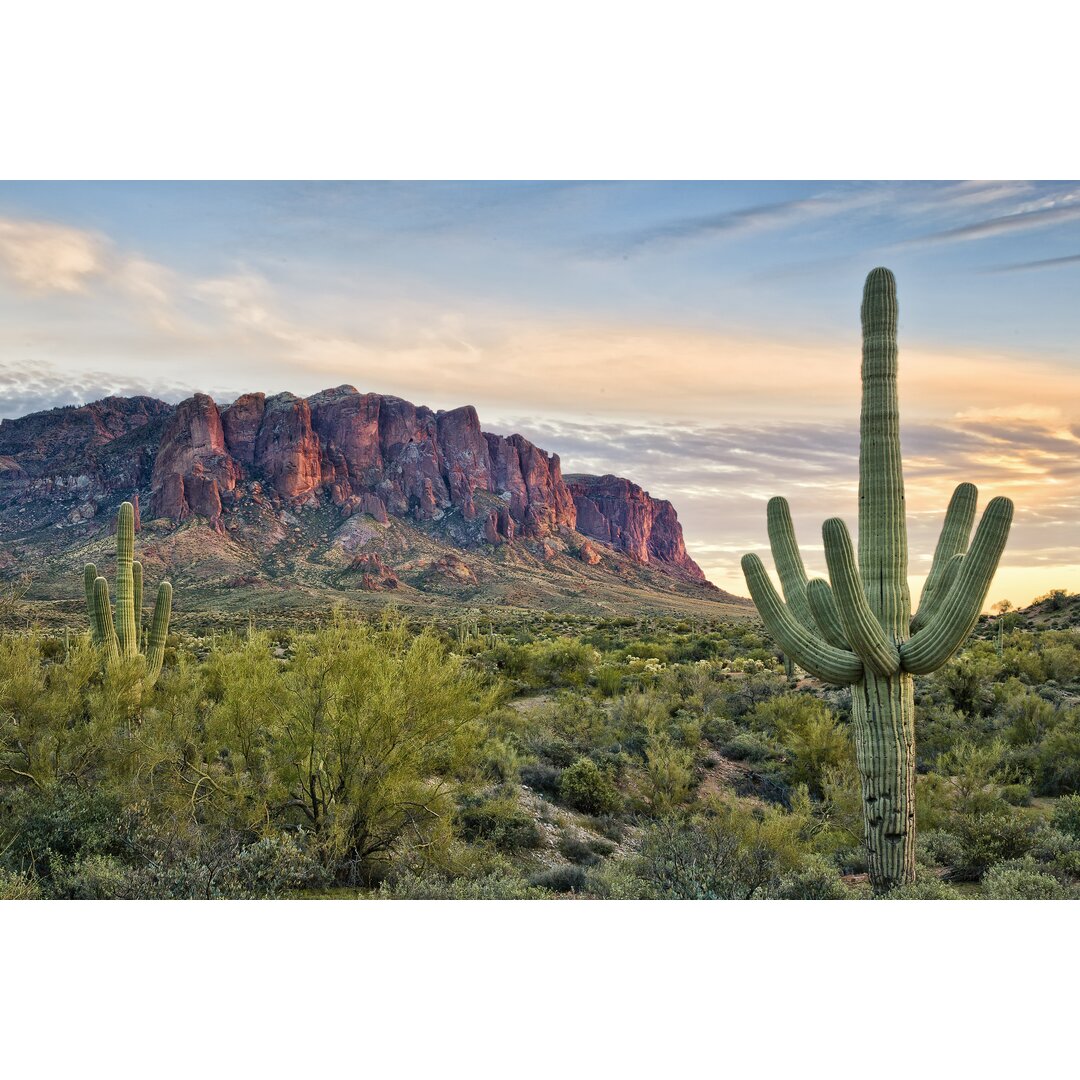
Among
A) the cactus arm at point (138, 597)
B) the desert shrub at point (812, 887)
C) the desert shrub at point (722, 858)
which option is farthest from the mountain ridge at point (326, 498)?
the desert shrub at point (812, 887)

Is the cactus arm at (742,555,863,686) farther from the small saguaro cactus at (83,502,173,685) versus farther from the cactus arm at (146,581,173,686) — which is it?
the cactus arm at (146,581,173,686)

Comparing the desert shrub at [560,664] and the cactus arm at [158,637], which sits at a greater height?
the cactus arm at [158,637]

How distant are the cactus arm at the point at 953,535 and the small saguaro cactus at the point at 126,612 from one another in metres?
12.3

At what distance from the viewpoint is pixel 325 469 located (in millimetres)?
93312

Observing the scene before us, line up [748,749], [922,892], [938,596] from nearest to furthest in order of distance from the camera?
[922,892]
[938,596]
[748,749]

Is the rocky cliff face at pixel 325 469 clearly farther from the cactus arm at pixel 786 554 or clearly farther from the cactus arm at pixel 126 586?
the cactus arm at pixel 786 554

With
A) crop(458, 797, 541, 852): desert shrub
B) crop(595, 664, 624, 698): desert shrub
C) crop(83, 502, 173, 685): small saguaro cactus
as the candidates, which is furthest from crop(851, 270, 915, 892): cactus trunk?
crop(595, 664, 624, 698): desert shrub

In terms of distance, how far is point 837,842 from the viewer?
36.7ft

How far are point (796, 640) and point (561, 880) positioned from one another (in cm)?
389

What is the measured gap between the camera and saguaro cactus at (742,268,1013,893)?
8.01 m

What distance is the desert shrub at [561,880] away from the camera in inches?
359

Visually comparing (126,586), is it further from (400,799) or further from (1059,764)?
(1059,764)

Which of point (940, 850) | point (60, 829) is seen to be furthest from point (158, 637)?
point (940, 850)

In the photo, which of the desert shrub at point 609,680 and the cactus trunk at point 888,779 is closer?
the cactus trunk at point 888,779
